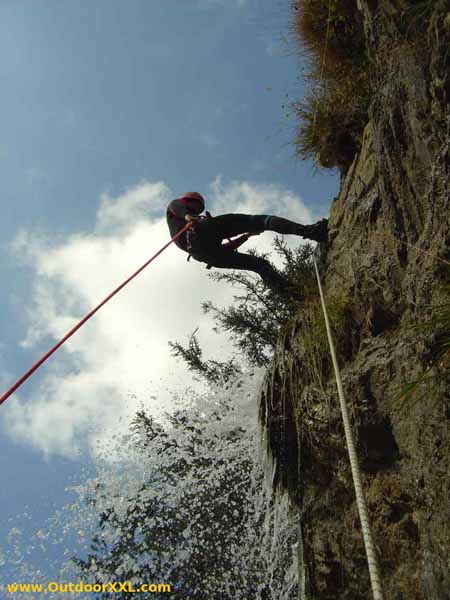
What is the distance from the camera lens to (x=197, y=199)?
18.3ft

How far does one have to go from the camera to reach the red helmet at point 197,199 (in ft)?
18.2

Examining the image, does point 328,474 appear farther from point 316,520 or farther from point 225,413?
point 225,413

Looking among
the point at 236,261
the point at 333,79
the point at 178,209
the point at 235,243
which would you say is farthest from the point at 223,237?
the point at 333,79

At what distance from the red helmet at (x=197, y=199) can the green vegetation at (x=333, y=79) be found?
4.61 ft

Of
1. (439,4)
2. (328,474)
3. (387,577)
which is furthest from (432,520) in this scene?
(439,4)

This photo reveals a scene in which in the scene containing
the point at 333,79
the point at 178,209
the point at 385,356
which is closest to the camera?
the point at 385,356

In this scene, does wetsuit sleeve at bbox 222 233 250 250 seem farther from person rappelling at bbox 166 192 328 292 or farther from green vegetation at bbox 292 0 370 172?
green vegetation at bbox 292 0 370 172

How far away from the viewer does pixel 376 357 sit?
3.26 m

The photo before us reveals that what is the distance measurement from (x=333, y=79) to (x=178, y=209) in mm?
2281

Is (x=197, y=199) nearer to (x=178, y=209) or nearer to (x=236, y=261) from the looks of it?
(x=178, y=209)

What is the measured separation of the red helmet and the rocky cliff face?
1803mm

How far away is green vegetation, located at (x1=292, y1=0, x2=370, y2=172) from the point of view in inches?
173

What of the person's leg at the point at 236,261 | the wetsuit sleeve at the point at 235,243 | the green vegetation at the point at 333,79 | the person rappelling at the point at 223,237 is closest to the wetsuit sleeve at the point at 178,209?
the person rappelling at the point at 223,237

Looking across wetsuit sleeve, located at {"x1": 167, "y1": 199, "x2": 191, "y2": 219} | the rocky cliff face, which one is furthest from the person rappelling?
the rocky cliff face
